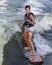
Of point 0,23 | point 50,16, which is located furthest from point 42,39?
point 50,16

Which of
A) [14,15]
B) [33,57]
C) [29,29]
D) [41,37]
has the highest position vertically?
[29,29]

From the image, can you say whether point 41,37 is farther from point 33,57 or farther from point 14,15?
point 14,15

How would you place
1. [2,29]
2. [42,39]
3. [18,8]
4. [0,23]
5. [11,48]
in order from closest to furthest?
[11,48] < [42,39] < [2,29] < [0,23] < [18,8]

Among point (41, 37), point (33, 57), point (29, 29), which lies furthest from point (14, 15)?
point (33, 57)

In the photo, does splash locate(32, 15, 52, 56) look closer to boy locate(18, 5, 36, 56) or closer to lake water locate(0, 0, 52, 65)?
lake water locate(0, 0, 52, 65)

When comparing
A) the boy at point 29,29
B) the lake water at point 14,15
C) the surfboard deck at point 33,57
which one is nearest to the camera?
the surfboard deck at point 33,57

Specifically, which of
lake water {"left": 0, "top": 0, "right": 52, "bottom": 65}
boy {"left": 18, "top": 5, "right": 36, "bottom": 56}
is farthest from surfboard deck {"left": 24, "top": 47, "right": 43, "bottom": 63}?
lake water {"left": 0, "top": 0, "right": 52, "bottom": 65}

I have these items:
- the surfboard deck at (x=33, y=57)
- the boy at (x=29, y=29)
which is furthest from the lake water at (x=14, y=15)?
the boy at (x=29, y=29)

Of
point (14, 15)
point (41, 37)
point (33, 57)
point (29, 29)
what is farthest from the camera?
point (14, 15)

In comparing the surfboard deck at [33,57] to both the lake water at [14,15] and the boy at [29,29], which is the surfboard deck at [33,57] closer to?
the boy at [29,29]

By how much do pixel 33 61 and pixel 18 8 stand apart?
13.7 m

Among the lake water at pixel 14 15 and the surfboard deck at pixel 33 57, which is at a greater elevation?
Answer: the surfboard deck at pixel 33 57

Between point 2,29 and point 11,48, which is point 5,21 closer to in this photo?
point 2,29

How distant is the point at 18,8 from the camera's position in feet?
77.4
